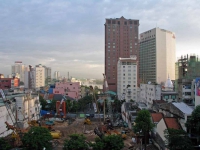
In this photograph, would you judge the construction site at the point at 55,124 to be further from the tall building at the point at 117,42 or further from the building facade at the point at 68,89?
the tall building at the point at 117,42

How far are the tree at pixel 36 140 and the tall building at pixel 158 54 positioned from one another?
54.3 metres

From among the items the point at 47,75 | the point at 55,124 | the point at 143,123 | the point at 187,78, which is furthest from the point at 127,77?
the point at 47,75

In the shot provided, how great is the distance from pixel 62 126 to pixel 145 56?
5298cm

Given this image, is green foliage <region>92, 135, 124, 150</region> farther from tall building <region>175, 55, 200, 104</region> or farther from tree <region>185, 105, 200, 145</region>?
tall building <region>175, 55, 200, 104</region>

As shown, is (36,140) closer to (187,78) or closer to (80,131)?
(80,131)

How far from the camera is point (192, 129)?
16.6 m

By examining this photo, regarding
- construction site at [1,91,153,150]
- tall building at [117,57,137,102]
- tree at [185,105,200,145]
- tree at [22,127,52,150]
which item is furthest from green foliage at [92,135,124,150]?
tall building at [117,57,137,102]

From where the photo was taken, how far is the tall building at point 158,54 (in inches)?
2768

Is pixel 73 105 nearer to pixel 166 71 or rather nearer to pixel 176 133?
pixel 176 133

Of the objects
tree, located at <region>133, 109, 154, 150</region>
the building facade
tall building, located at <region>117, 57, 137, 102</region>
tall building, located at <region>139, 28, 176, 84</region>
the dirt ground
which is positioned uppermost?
tall building, located at <region>139, 28, 176, 84</region>

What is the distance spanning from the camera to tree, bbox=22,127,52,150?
15.4 meters

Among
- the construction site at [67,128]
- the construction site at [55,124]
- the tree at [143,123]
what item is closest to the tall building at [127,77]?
Answer: the construction site at [55,124]

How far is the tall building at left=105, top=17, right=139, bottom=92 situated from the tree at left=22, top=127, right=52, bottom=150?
43.7 metres

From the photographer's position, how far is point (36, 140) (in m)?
15.4
